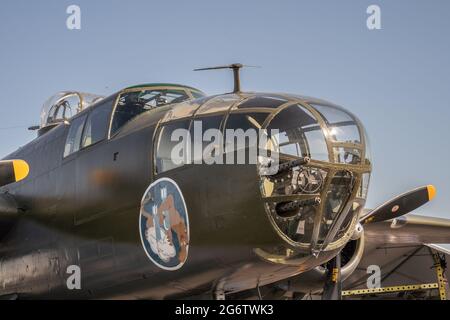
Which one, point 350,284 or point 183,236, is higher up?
point 183,236

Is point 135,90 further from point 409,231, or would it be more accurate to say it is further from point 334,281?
point 409,231

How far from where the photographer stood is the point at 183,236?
8.15m

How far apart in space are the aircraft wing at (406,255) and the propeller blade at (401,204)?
2.72m

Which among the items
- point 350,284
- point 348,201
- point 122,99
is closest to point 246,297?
point 348,201

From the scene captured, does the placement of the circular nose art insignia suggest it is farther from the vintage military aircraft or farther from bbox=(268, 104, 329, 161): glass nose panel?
bbox=(268, 104, 329, 161): glass nose panel

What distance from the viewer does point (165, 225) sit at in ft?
27.5

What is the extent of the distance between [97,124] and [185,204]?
2.80 metres

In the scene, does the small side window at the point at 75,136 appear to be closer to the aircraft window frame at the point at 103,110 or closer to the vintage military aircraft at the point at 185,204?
the vintage military aircraft at the point at 185,204

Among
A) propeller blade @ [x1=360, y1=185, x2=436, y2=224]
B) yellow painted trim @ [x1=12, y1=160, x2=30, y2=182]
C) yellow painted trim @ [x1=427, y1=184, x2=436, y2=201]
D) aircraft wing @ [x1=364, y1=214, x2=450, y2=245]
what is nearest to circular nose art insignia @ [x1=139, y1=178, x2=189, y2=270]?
yellow painted trim @ [x1=12, y1=160, x2=30, y2=182]

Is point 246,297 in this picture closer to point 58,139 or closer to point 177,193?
point 177,193
